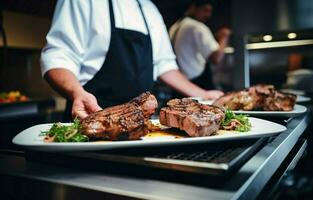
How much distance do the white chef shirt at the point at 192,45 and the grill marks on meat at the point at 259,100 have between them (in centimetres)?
183

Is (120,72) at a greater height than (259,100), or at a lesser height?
greater

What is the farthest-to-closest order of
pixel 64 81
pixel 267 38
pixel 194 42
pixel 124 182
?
1. pixel 267 38
2. pixel 194 42
3. pixel 64 81
4. pixel 124 182

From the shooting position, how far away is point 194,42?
3.21 m

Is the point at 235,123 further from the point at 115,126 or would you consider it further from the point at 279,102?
the point at 279,102

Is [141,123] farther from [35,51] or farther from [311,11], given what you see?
[35,51]

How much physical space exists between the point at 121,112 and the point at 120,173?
204 millimetres

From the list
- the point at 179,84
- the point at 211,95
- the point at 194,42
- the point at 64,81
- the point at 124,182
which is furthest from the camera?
the point at 194,42

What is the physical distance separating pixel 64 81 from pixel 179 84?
2.52 ft

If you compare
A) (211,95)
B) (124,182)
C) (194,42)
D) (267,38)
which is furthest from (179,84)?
(267,38)

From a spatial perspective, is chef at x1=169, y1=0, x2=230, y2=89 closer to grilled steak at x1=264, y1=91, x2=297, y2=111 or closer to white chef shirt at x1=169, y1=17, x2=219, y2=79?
white chef shirt at x1=169, y1=17, x2=219, y2=79

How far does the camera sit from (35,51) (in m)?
4.90

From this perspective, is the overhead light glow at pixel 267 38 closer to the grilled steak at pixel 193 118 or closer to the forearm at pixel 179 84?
the forearm at pixel 179 84

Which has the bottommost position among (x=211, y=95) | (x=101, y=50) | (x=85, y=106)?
(x=211, y=95)

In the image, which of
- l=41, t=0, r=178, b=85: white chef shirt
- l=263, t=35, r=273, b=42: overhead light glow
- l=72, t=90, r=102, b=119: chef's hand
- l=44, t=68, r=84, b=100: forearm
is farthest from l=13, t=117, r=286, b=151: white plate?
l=263, t=35, r=273, b=42: overhead light glow
